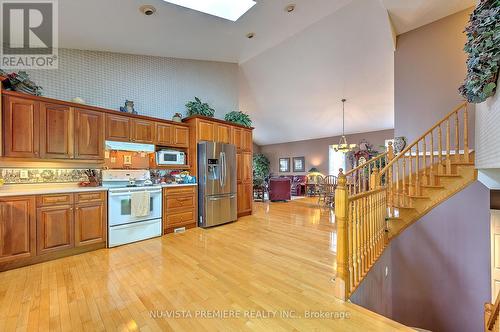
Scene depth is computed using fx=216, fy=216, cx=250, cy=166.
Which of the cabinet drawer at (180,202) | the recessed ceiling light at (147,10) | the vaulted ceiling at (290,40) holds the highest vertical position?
the vaulted ceiling at (290,40)

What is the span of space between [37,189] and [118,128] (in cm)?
137

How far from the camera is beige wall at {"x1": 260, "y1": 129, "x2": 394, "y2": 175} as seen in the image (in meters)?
9.15

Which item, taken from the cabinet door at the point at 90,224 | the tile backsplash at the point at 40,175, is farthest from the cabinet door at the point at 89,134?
the cabinet door at the point at 90,224

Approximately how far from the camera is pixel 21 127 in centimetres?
278

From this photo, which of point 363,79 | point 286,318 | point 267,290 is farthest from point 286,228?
point 363,79

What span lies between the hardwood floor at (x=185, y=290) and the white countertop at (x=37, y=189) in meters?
0.91

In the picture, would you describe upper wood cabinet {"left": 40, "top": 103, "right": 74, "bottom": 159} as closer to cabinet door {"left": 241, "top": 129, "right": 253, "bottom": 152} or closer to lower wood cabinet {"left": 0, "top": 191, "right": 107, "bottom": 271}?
lower wood cabinet {"left": 0, "top": 191, "right": 107, "bottom": 271}

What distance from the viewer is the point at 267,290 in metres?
2.14

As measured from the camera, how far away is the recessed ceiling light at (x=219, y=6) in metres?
2.81

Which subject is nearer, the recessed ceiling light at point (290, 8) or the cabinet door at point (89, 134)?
the cabinet door at point (89, 134)

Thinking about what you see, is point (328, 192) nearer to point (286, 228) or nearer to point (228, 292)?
point (286, 228)

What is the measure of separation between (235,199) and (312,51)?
4.18 metres

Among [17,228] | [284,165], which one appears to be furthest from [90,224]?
→ [284,165]
